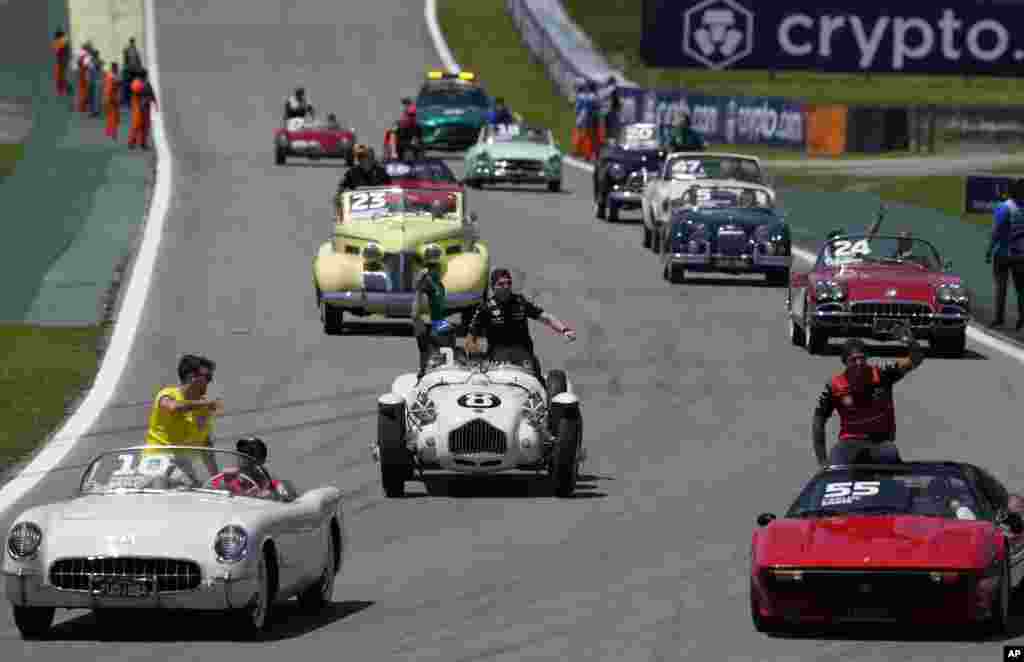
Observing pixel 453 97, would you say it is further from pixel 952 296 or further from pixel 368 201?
pixel 952 296

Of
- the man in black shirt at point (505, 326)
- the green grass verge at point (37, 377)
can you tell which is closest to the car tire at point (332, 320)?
the green grass verge at point (37, 377)

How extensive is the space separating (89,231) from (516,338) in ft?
63.8

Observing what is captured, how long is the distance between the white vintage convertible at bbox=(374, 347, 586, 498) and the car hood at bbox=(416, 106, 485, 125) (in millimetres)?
36790

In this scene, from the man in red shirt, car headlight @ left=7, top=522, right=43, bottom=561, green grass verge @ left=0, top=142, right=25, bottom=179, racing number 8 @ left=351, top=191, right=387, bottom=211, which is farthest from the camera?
green grass verge @ left=0, top=142, right=25, bottom=179

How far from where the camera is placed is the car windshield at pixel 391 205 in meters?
31.2

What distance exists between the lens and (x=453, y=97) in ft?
189

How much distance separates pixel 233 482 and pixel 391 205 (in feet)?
54.9

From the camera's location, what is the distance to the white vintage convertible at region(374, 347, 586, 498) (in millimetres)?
19406

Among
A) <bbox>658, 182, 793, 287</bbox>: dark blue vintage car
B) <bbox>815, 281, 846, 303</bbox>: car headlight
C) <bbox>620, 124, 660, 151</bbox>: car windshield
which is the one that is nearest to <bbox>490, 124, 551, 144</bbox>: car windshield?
<bbox>620, 124, 660, 151</bbox>: car windshield

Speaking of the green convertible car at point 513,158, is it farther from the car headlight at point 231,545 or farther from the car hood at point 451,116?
the car headlight at point 231,545

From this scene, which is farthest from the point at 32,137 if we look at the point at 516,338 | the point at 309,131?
the point at 516,338

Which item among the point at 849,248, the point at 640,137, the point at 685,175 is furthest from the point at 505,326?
the point at 640,137

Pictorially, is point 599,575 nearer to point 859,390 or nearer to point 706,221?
point 859,390

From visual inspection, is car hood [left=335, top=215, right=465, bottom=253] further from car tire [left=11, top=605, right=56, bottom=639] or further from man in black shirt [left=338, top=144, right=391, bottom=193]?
car tire [left=11, top=605, right=56, bottom=639]
